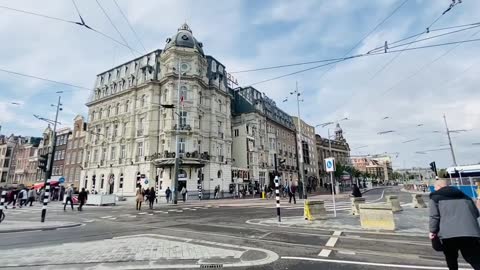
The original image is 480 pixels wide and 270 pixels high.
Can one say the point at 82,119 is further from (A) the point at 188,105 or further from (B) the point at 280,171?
(B) the point at 280,171

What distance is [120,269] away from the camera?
16.0 ft

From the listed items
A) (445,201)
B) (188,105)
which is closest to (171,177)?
(188,105)

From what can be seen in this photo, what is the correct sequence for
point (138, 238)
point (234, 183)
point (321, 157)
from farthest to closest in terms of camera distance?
point (321, 157) → point (234, 183) → point (138, 238)

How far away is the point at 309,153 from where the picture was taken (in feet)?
237

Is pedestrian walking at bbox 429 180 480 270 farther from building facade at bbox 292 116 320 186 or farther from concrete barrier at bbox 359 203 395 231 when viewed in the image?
building facade at bbox 292 116 320 186

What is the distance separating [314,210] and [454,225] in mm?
8523

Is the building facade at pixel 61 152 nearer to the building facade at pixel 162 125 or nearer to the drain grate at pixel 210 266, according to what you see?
the building facade at pixel 162 125

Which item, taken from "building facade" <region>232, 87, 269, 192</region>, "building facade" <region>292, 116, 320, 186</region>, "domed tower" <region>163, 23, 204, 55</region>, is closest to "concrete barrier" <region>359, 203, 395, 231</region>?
"building facade" <region>232, 87, 269, 192</region>

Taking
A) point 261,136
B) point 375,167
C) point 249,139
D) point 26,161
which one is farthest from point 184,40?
point 375,167

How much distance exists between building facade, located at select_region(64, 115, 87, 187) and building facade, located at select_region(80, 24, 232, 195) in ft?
19.4

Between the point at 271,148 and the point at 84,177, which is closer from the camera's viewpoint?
the point at 84,177

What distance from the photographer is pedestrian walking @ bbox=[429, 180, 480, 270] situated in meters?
3.51

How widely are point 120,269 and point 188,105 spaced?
3361 cm

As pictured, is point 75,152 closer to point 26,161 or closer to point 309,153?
point 26,161
